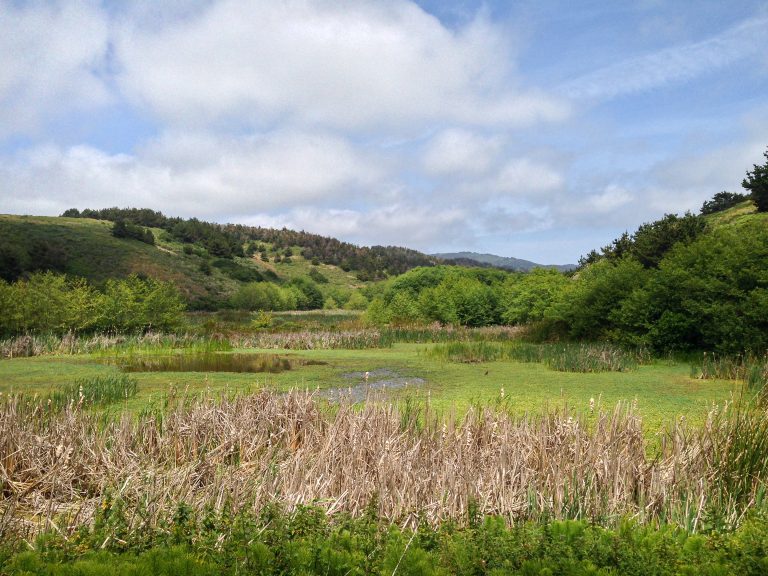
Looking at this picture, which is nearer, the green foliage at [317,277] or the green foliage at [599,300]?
the green foliage at [599,300]

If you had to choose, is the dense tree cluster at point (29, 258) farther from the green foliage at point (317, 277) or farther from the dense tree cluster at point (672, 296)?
the green foliage at point (317, 277)

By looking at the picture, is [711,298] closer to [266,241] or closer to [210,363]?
[210,363]

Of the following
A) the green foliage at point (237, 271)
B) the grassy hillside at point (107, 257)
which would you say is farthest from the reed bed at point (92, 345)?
the green foliage at point (237, 271)

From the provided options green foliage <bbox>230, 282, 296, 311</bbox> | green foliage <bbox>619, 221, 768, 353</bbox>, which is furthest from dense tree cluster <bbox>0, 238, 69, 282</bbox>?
green foliage <bbox>619, 221, 768, 353</bbox>

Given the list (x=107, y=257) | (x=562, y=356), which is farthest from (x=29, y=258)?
(x=562, y=356)

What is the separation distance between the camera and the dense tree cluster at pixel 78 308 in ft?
66.2

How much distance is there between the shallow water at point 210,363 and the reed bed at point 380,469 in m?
8.01

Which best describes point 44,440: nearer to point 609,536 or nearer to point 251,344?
point 609,536

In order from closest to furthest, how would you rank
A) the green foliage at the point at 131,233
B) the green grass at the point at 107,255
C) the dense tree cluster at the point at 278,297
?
the green grass at the point at 107,255 → the dense tree cluster at the point at 278,297 → the green foliage at the point at 131,233

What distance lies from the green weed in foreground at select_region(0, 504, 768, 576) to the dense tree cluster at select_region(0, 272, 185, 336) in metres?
19.4

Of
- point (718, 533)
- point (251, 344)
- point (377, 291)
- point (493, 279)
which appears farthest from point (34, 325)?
point (377, 291)

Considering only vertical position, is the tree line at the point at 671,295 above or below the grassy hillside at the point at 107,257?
below

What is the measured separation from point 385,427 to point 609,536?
2699 mm

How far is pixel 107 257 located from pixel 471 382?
54.1 meters
